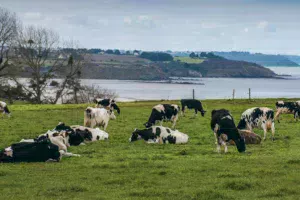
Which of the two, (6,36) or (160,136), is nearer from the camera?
(160,136)

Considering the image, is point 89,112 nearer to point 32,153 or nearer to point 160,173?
point 32,153

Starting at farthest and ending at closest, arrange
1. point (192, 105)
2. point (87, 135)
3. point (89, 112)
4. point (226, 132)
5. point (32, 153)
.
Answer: point (192, 105) < point (89, 112) < point (87, 135) < point (226, 132) < point (32, 153)

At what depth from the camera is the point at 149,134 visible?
24.5 m

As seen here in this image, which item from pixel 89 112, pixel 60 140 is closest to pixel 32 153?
pixel 60 140

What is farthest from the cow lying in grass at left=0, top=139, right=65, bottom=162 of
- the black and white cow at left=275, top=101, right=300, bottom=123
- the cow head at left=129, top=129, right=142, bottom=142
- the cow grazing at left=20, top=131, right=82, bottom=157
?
the black and white cow at left=275, top=101, right=300, bottom=123

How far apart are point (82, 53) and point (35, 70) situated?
37.0 feet

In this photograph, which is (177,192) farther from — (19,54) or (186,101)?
(19,54)

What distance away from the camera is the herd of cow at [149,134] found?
58.4 ft

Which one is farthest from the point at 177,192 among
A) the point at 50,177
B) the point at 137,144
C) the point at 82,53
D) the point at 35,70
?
the point at 82,53

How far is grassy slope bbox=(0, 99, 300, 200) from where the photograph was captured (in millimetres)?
12859

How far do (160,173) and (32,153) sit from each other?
4786 mm

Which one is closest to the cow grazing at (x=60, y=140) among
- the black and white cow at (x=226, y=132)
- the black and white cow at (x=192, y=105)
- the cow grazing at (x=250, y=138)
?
the black and white cow at (x=226, y=132)

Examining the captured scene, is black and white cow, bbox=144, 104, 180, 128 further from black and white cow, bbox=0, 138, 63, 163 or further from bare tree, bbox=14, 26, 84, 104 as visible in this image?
bare tree, bbox=14, 26, 84, 104

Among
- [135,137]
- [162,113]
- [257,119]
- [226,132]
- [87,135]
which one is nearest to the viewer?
[226,132]
